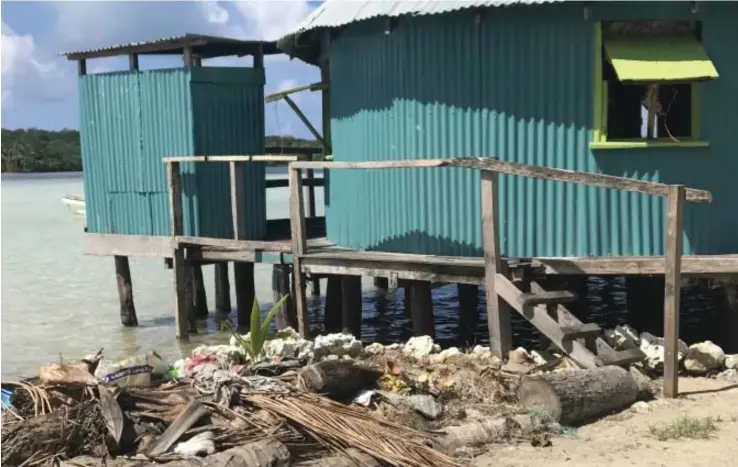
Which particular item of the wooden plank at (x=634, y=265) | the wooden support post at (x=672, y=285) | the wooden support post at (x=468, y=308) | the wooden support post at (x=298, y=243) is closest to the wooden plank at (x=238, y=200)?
the wooden support post at (x=298, y=243)

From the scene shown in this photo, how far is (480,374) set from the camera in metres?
8.26

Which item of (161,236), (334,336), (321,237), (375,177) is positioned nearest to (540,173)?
(334,336)

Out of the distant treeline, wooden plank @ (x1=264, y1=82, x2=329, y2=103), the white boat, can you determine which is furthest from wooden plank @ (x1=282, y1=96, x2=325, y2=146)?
the distant treeline

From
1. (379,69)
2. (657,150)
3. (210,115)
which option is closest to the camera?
(657,150)

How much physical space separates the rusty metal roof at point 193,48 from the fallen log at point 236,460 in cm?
881

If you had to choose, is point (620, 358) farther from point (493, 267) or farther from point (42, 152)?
point (42, 152)

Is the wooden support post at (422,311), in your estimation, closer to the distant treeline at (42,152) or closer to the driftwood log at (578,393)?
the driftwood log at (578,393)

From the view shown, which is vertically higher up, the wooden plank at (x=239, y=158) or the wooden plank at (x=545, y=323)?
the wooden plank at (x=239, y=158)

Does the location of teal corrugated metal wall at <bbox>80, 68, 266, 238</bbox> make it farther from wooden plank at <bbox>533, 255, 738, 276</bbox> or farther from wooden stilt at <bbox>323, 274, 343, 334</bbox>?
wooden plank at <bbox>533, 255, 738, 276</bbox>

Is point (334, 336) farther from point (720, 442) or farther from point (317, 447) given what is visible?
point (720, 442)

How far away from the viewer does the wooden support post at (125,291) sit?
639 inches

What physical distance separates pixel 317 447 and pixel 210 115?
8.67m

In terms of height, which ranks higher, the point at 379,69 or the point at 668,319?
the point at 379,69

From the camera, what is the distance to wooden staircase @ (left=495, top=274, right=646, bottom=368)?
28.7 feet
